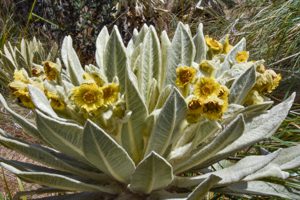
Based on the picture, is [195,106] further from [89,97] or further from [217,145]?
[89,97]

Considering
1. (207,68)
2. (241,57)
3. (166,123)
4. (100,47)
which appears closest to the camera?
(166,123)

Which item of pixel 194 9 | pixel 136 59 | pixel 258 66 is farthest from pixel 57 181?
pixel 194 9

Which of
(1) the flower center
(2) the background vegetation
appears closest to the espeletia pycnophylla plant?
(1) the flower center

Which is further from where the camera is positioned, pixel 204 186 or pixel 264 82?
pixel 264 82

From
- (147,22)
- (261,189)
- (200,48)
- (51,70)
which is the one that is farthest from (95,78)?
(147,22)

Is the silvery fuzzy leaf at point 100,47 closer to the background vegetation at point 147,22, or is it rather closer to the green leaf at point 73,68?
the green leaf at point 73,68

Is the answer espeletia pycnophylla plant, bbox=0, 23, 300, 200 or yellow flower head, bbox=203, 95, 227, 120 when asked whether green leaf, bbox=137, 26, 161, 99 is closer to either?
espeletia pycnophylla plant, bbox=0, 23, 300, 200
